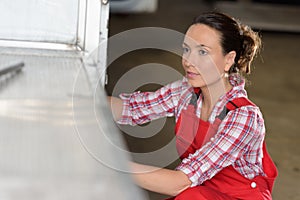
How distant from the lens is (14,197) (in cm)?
76

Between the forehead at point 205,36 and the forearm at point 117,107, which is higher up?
the forehead at point 205,36

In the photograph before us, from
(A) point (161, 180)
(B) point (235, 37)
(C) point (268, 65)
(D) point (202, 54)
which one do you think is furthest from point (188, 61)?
→ (C) point (268, 65)

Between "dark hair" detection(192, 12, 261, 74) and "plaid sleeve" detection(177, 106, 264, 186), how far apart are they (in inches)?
7.1

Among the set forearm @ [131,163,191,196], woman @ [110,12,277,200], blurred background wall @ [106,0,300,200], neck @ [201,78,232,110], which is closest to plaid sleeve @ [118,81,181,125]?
woman @ [110,12,277,200]

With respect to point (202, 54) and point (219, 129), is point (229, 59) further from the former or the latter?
point (219, 129)

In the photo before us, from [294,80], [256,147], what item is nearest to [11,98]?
[256,147]

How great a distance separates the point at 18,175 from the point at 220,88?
871 millimetres

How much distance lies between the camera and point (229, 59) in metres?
1.57

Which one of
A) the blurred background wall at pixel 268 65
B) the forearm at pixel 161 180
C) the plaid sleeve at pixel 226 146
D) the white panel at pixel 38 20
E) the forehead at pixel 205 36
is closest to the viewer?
the forearm at pixel 161 180

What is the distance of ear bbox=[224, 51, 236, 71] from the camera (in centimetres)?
156

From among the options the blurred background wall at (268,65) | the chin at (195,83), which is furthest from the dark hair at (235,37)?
the blurred background wall at (268,65)

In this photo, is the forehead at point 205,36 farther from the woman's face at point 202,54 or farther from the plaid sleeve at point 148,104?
the plaid sleeve at point 148,104

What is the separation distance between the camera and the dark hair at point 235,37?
1.53 meters

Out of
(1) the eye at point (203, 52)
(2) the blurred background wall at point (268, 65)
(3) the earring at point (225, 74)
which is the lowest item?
(2) the blurred background wall at point (268, 65)
